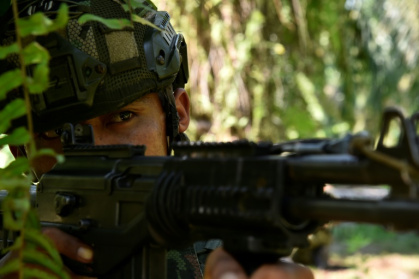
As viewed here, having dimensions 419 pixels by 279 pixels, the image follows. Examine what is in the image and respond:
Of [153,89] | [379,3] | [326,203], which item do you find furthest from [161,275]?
[379,3]

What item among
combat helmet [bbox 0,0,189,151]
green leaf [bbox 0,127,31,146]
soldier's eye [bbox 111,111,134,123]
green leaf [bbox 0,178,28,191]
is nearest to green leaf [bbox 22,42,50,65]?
green leaf [bbox 0,127,31,146]

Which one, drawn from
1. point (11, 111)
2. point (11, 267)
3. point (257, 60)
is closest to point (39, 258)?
point (11, 267)

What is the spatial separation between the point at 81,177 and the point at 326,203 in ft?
2.92

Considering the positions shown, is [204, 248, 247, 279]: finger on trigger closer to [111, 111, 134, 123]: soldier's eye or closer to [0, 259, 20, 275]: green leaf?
[0, 259, 20, 275]: green leaf

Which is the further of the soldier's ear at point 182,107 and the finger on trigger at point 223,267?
the soldier's ear at point 182,107

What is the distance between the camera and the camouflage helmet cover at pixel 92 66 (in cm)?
224

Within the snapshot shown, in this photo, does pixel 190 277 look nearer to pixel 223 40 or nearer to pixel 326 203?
pixel 326 203

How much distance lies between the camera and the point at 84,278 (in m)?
1.94

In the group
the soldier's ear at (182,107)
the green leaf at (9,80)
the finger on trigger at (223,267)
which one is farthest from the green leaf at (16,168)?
the soldier's ear at (182,107)

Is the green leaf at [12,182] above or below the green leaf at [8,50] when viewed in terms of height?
below

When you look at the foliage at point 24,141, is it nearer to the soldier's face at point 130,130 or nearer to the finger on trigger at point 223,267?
the finger on trigger at point 223,267

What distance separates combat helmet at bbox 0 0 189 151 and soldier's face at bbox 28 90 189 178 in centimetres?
5

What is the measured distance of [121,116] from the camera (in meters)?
2.36

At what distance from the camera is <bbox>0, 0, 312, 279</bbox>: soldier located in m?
2.24
